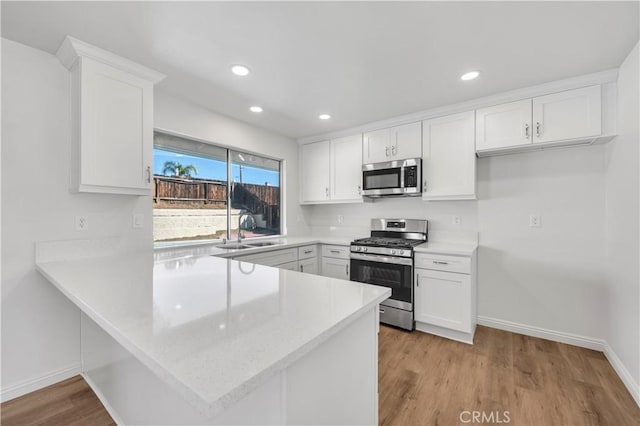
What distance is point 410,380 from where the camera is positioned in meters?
2.02

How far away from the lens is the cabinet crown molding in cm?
182

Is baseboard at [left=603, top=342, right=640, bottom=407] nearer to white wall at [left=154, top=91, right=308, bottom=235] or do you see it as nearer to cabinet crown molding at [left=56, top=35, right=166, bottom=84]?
white wall at [left=154, top=91, right=308, bottom=235]

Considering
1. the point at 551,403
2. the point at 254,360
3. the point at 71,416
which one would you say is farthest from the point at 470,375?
the point at 71,416

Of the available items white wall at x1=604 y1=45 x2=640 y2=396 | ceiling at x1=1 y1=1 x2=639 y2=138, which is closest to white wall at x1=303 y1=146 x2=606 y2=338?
white wall at x1=604 y1=45 x2=640 y2=396

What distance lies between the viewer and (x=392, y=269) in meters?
2.94

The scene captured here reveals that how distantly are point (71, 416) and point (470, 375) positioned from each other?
2.64 metres

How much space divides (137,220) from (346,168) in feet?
7.92

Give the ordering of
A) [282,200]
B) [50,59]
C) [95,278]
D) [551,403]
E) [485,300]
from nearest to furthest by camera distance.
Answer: [95,278] < [551,403] < [50,59] < [485,300] < [282,200]

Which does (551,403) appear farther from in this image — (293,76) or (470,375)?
(293,76)

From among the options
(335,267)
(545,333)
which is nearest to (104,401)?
(335,267)

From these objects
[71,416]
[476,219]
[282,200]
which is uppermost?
[282,200]

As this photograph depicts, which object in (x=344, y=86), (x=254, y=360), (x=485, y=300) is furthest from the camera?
(x=485, y=300)

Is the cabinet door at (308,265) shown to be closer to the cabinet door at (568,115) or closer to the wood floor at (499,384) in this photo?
the wood floor at (499,384)

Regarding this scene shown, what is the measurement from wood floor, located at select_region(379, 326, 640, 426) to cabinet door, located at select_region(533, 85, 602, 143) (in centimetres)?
186
